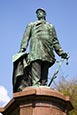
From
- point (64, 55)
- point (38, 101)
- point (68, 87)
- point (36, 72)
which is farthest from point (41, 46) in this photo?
point (68, 87)

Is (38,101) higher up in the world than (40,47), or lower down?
lower down

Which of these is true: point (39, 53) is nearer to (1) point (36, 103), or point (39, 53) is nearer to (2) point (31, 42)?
(2) point (31, 42)

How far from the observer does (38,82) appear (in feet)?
33.2

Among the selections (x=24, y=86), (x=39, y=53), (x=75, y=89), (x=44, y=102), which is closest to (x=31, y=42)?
(x=39, y=53)

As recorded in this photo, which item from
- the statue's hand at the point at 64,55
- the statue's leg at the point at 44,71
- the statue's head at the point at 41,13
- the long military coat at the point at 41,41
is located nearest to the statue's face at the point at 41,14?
the statue's head at the point at 41,13

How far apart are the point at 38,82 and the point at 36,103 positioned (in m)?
0.85

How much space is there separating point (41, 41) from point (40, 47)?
20 cm

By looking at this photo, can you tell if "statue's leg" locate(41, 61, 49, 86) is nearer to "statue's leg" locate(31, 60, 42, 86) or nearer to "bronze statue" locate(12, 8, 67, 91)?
"bronze statue" locate(12, 8, 67, 91)

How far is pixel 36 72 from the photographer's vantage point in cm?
1029

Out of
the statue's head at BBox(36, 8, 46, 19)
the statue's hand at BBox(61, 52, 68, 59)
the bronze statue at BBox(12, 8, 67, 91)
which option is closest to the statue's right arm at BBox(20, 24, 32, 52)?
the bronze statue at BBox(12, 8, 67, 91)

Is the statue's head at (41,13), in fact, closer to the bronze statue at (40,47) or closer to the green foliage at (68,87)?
the bronze statue at (40,47)

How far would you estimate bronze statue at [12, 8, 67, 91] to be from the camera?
10.4 m

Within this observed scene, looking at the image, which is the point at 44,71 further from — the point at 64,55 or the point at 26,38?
the point at 26,38

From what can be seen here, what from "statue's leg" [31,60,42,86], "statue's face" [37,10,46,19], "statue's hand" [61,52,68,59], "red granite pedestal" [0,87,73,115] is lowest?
"red granite pedestal" [0,87,73,115]
